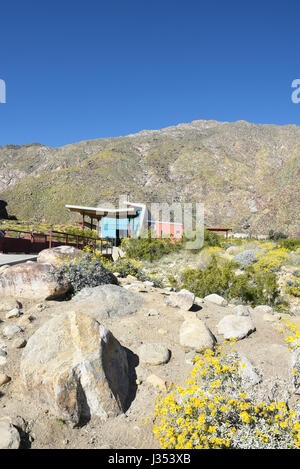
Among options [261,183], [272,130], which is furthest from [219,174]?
[272,130]

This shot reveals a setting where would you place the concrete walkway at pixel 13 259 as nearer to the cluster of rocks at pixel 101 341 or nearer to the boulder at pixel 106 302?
the cluster of rocks at pixel 101 341

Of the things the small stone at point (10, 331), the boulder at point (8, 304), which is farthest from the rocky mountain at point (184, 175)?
the small stone at point (10, 331)

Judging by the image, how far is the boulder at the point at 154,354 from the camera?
440 centimetres

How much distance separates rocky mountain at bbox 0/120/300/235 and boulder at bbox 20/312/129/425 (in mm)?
47141

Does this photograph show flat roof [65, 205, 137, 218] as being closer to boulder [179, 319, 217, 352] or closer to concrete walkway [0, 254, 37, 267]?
concrete walkway [0, 254, 37, 267]

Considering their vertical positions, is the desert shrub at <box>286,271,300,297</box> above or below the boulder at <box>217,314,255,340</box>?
below

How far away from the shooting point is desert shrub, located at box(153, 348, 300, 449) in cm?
245

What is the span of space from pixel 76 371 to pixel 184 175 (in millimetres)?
81067

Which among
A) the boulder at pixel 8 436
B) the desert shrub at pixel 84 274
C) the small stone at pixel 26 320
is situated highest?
the desert shrub at pixel 84 274

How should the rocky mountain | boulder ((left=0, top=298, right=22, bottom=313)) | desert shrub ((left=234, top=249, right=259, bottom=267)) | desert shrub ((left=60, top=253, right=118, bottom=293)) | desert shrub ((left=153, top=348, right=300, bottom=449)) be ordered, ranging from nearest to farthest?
desert shrub ((left=153, top=348, right=300, bottom=449))
boulder ((left=0, top=298, right=22, bottom=313))
desert shrub ((left=60, top=253, right=118, bottom=293))
desert shrub ((left=234, top=249, right=259, bottom=267))
the rocky mountain

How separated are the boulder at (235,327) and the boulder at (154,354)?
1.34 meters

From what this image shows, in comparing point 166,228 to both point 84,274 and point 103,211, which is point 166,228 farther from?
point 84,274

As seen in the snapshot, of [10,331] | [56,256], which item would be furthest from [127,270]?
[10,331]

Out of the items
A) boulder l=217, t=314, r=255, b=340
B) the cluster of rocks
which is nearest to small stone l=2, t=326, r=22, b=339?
the cluster of rocks
